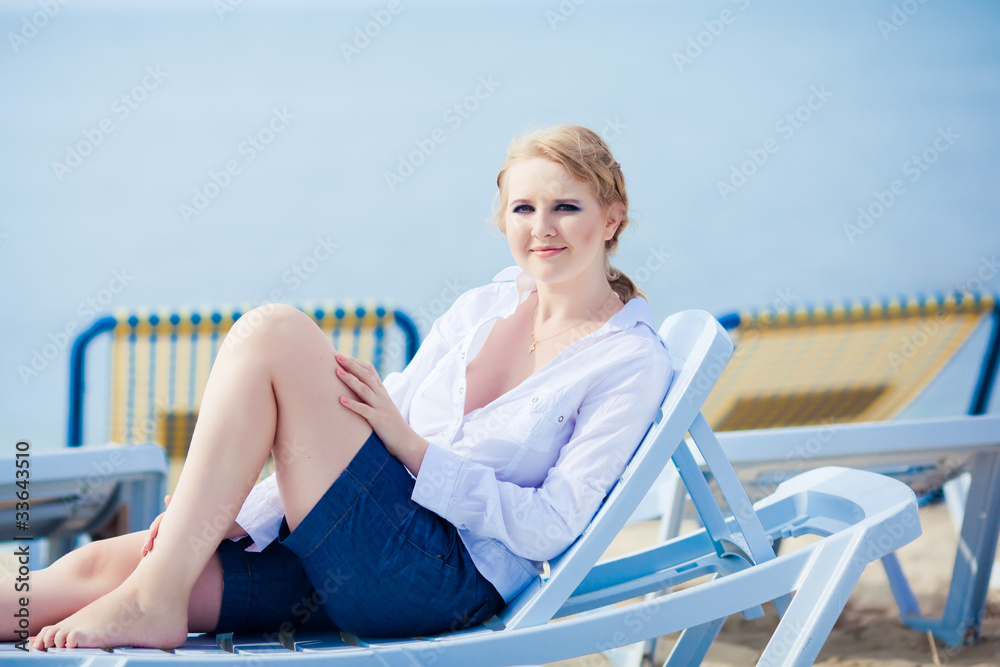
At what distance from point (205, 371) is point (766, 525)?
2268 millimetres

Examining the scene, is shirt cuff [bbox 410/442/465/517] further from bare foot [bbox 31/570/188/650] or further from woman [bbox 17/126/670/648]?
bare foot [bbox 31/570/188/650]

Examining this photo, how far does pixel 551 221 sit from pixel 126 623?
3.78 feet

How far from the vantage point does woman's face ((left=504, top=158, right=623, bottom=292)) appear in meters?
2.01

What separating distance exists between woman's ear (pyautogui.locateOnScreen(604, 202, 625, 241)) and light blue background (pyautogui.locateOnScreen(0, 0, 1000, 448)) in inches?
172

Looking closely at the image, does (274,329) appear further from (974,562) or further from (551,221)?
(974,562)

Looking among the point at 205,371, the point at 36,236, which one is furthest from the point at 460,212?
the point at 205,371

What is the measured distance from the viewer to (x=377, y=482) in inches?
68.4

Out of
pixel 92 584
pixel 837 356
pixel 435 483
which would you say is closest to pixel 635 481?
pixel 435 483

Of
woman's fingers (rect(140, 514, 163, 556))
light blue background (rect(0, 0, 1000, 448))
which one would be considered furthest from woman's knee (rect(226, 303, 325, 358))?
light blue background (rect(0, 0, 1000, 448))

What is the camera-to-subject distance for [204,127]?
1465 centimetres

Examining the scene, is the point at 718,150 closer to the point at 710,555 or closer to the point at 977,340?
the point at 977,340

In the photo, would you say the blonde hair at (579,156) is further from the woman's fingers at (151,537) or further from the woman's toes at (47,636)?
the woman's toes at (47,636)

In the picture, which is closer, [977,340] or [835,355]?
[835,355]

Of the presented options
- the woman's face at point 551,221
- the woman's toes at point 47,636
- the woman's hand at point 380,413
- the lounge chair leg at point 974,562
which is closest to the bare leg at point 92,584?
the woman's toes at point 47,636
